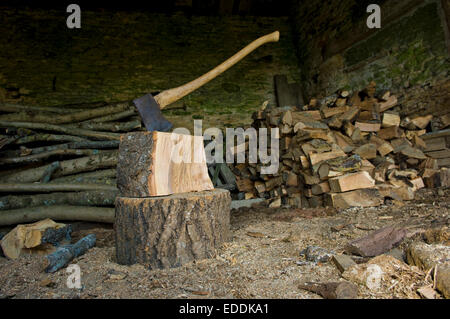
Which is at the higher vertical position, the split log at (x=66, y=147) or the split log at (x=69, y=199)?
the split log at (x=66, y=147)

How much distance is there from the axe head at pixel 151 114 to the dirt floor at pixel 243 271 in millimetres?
1014

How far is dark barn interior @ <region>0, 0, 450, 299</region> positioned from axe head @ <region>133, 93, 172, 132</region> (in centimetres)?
41

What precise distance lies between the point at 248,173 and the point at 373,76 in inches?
108

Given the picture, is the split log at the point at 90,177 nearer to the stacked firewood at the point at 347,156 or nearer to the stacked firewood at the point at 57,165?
the stacked firewood at the point at 57,165

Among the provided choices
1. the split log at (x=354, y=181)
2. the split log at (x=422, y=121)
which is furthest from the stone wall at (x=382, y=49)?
the split log at (x=354, y=181)

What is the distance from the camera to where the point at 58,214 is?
9.09 feet

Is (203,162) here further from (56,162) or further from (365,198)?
(56,162)

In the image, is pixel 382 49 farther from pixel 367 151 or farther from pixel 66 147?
pixel 66 147

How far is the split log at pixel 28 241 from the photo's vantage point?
79.4 inches

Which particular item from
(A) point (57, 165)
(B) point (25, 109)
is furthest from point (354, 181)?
(B) point (25, 109)

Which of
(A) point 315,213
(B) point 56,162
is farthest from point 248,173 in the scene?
(B) point 56,162

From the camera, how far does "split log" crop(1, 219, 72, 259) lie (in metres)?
2.02

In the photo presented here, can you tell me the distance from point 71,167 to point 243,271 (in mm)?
2725

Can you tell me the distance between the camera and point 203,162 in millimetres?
2066
